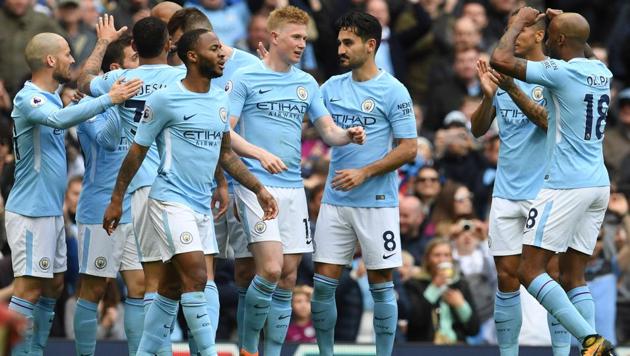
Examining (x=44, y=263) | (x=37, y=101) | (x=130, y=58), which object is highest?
(x=130, y=58)

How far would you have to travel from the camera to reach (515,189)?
39.6 ft

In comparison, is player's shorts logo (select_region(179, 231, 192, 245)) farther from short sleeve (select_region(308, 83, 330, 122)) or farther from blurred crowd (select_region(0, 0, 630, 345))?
blurred crowd (select_region(0, 0, 630, 345))

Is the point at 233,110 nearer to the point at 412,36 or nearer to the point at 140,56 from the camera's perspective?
the point at 140,56

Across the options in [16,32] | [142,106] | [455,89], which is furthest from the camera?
[455,89]

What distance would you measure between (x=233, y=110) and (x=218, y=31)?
6.45m

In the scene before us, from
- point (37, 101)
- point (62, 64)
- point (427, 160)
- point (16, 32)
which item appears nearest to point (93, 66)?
point (62, 64)

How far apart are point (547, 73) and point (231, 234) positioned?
2.95 meters

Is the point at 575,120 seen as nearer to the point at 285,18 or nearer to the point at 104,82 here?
the point at 285,18

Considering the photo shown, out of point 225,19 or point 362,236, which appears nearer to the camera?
point 362,236

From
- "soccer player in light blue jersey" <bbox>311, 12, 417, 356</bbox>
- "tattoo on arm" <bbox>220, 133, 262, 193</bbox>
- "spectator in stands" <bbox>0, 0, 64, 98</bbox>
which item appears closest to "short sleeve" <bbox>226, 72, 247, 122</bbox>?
"tattoo on arm" <bbox>220, 133, 262, 193</bbox>

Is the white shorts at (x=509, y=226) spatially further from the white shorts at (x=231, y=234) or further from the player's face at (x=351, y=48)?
the white shorts at (x=231, y=234)

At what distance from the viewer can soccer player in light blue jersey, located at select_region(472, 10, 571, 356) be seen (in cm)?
1200

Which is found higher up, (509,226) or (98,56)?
(98,56)

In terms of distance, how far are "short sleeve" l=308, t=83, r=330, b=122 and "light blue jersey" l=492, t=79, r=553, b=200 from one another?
150 cm
